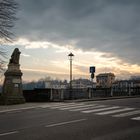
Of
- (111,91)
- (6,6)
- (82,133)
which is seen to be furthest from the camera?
(111,91)

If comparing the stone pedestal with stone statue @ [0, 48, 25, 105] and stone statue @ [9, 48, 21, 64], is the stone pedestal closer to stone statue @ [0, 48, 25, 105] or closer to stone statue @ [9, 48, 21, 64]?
stone statue @ [0, 48, 25, 105]

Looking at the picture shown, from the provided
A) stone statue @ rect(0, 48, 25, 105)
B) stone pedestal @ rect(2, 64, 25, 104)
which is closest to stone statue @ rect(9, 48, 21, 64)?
stone statue @ rect(0, 48, 25, 105)

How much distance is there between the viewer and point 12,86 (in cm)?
2948

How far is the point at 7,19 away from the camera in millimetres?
25016

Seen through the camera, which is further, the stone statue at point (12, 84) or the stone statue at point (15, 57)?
the stone statue at point (15, 57)

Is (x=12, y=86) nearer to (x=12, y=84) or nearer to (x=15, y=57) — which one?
(x=12, y=84)

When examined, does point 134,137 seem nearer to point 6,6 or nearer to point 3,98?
point 6,6

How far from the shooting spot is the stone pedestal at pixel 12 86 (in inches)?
1152

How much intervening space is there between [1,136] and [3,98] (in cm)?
1868

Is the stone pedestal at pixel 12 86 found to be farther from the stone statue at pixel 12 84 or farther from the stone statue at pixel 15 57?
the stone statue at pixel 15 57

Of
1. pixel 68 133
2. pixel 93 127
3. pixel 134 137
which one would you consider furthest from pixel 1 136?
pixel 134 137

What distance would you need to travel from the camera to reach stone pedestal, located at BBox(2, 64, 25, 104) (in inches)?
1152

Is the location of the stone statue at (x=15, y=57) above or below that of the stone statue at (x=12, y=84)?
above

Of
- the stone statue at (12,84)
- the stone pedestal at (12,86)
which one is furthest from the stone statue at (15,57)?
the stone pedestal at (12,86)
